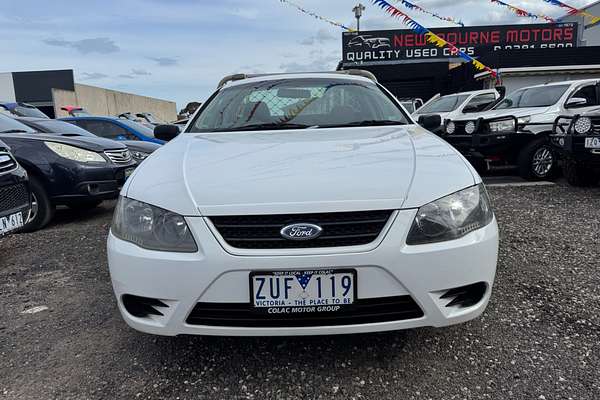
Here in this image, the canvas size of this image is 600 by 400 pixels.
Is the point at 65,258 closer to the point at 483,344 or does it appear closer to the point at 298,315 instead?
the point at 298,315

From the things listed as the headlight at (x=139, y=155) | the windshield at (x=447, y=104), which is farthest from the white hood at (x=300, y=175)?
the windshield at (x=447, y=104)

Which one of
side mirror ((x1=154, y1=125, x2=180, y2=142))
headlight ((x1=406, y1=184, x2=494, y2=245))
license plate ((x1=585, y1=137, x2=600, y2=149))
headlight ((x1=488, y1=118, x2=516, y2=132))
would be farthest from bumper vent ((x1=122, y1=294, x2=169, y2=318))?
headlight ((x1=488, y1=118, x2=516, y2=132))

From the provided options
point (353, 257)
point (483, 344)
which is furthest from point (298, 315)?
point (483, 344)

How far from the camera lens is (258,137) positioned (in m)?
2.71

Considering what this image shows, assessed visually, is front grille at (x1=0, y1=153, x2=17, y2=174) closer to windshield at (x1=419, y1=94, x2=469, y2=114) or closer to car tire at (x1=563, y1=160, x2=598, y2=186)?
car tire at (x1=563, y1=160, x2=598, y2=186)

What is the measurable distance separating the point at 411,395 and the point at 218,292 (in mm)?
914

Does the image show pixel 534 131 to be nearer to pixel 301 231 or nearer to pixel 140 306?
pixel 301 231

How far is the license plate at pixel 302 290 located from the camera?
178 centimetres

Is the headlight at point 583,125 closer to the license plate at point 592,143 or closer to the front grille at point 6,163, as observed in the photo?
the license plate at point 592,143

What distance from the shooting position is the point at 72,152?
4.93 meters

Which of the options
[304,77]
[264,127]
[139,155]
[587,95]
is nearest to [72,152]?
[139,155]

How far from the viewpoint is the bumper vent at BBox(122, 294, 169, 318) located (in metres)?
1.93

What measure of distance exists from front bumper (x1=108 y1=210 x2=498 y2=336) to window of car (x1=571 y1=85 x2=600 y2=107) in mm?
6937

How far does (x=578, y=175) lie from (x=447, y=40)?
1916cm
